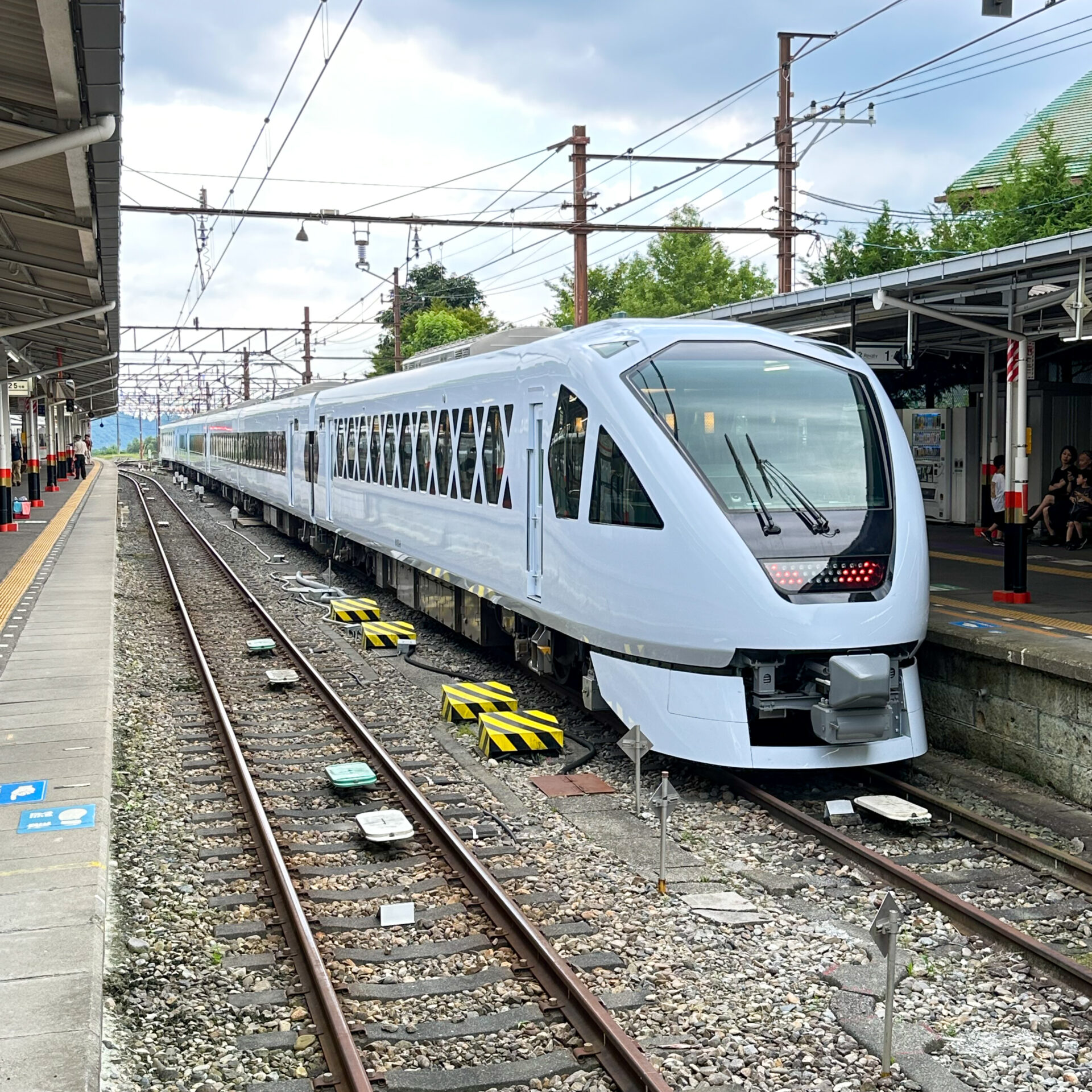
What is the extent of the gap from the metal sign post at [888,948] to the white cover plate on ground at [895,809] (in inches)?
96.4

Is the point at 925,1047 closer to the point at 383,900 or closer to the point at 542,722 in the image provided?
the point at 383,900

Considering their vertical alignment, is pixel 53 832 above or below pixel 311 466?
below

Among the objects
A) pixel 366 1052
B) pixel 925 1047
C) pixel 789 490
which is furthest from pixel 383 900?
pixel 789 490

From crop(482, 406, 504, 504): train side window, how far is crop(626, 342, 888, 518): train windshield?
259cm

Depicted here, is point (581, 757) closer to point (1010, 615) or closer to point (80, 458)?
point (1010, 615)

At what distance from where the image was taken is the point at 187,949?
5965 mm

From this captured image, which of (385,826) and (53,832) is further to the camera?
(385,826)

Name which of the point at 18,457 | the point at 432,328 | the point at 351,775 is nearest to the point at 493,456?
the point at 351,775

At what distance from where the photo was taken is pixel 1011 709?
894 centimetres

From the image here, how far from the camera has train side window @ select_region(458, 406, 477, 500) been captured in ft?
38.8

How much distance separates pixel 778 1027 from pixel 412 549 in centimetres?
992

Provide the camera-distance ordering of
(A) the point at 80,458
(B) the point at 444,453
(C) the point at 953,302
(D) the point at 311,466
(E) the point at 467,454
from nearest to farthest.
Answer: (E) the point at 467,454
(C) the point at 953,302
(B) the point at 444,453
(D) the point at 311,466
(A) the point at 80,458

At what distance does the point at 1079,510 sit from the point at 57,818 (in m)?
11.9

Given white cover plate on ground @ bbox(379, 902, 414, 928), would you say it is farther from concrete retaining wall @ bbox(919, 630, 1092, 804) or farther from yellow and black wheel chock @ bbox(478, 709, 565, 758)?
concrete retaining wall @ bbox(919, 630, 1092, 804)
